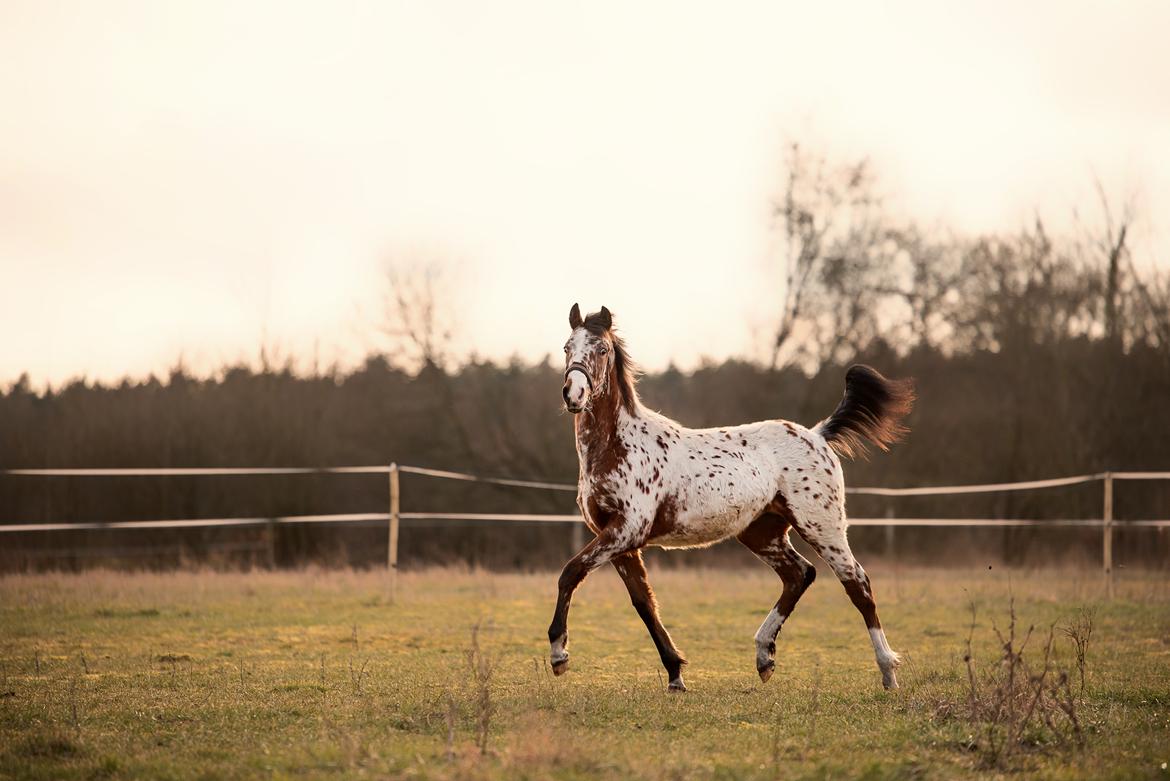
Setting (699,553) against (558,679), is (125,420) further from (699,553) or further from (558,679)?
(558,679)

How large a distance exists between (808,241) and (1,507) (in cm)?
1728

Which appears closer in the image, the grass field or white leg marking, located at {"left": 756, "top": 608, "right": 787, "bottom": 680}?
the grass field

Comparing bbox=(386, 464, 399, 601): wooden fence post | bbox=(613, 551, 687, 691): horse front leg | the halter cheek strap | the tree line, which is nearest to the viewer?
the halter cheek strap

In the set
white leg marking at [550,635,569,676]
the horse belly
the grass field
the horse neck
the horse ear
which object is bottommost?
the grass field

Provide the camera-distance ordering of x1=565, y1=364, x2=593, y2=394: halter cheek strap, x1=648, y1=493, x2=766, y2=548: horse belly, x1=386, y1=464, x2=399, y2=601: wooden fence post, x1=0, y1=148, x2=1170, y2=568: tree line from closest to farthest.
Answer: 1. x1=565, y1=364, x2=593, y2=394: halter cheek strap
2. x1=648, y1=493, x2=766, y2=548: horse belly
3. x1=386, y1=464, x2=399, y2=601: wooden fence post
4. x1=0, y1=148, x2=1170, y2=568: tree line

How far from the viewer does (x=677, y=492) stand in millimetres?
6461

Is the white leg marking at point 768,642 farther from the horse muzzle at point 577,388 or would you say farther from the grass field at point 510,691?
the horse muzzle at point 577,388

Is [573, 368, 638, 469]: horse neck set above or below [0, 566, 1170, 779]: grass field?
above

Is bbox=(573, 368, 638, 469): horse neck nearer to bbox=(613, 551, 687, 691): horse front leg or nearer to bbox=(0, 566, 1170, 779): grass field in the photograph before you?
bbox=(613, 551, 687, 691): horse front leg

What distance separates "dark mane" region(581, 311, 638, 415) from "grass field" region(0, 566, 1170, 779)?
5.68 feet

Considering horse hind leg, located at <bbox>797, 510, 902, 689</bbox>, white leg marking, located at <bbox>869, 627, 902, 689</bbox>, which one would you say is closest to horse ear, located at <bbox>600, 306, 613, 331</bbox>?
horse hind leg, located at <bbox>797, 510, 902, 689</bbox>

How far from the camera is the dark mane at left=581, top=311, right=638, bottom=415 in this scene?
6.60 meters

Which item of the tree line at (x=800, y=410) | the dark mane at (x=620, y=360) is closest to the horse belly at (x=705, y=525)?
the dark mane at (x=620, y=360)

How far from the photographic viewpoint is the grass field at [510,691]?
440 centimetres
